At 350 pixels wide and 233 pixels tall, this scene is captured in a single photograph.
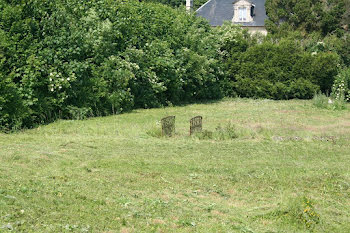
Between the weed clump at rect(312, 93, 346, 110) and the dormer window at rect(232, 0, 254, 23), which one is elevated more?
the dormer window at rect(232, 0, 254, 23)

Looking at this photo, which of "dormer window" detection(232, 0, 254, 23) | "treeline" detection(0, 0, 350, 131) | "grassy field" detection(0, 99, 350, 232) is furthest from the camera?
"dormer window" detection(232, 0, 254, 23)

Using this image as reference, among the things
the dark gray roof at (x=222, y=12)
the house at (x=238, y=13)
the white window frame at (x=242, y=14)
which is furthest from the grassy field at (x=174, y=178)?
the white window frame at (x=242, y=14)

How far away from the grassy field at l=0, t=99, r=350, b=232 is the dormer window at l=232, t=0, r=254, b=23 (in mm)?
27844

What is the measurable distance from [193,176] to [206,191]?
865 millimetres

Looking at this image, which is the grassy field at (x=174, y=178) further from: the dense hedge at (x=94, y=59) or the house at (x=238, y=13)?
the house at (x=238, y=13)

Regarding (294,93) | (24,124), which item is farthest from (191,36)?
(24,124)

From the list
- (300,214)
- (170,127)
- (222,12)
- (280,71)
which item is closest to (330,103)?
(280,71)

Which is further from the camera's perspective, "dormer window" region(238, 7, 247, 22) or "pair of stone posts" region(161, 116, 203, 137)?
"dormer window" region(238, 7, 247, 22)

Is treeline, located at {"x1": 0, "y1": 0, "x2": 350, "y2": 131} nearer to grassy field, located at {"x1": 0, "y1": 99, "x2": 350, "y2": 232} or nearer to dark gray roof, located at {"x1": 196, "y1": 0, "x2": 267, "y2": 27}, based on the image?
grassy field, located at {"x1": 0, "y1": 99, "x2": 350, "y2": 232}

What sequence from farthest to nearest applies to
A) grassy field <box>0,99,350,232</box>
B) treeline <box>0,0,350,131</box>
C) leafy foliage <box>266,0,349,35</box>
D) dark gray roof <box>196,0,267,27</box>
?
dark gray roof <box>196,0,267,27</box> < leafy foliage <box>266,0,349,35</box> < treeline <box>0,0,350,131</box> < grassy field <box>0,99,350,232</box>

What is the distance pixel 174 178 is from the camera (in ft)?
29.1

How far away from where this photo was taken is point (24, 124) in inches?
567

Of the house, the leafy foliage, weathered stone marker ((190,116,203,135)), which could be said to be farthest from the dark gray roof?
weathered stone marker ((190,116,203,135))

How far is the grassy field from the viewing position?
6379 mm
